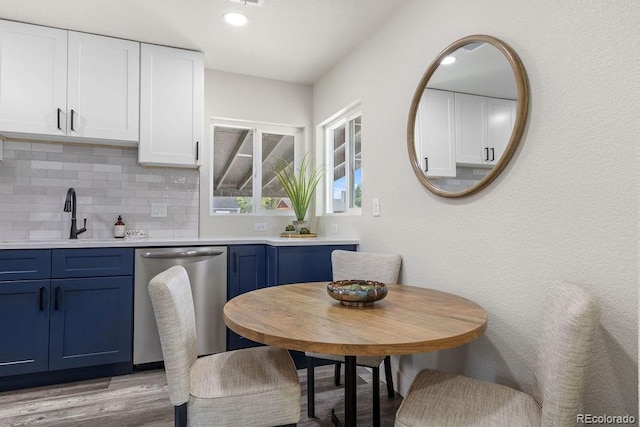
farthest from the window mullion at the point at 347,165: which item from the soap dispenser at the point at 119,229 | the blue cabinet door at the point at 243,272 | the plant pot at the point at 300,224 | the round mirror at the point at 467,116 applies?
the soap dispenser at the point at 119,229

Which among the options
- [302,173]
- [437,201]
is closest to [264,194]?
[302,173]

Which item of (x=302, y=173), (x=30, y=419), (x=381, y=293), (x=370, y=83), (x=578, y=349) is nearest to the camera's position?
(x=578, y=349)

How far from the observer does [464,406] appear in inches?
46.9

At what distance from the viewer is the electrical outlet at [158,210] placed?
317 cm

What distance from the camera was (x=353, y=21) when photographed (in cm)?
256

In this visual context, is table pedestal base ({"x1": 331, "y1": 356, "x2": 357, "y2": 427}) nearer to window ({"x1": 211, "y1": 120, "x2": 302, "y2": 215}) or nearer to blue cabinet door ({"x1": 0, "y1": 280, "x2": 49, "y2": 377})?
blue cabinet door ({"x1": 0, "y1": 280, "x2": 49, "y2": 377})

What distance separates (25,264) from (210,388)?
1835 mm

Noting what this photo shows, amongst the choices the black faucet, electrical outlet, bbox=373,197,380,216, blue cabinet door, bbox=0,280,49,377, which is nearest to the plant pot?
electrical outlet, bbox=373,197,380,216

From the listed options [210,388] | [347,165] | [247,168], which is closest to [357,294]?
[210,388]

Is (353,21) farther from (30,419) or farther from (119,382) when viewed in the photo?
(30,419)

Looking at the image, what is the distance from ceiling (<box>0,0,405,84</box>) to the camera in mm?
2385

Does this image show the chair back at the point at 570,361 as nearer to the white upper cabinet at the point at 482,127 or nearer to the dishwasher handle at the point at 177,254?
the white upper cabinet at the point at 482,127

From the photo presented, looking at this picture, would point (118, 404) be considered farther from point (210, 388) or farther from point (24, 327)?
point (210, 388)

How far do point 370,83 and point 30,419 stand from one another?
2972 mm
